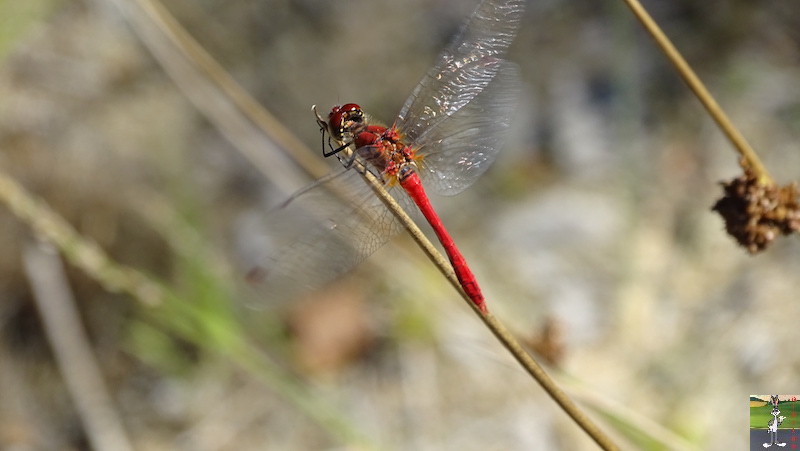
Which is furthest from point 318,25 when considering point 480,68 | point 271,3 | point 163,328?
point 480,68

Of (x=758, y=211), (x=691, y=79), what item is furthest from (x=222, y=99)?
(x=758, y=211)

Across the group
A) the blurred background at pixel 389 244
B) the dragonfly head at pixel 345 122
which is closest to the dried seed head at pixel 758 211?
the dragonfly head at pixel 345 122

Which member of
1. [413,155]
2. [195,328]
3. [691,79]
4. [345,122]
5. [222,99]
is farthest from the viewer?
[222,99]

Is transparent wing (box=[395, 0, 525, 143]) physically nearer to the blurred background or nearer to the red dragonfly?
the red dragonfly

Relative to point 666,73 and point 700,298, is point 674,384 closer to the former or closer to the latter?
point 700,298

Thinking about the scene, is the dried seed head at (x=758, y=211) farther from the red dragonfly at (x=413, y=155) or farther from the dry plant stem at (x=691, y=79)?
the red dragonfly at (x=413, y=155)

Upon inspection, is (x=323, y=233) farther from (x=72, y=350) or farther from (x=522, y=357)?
(x=72, y=350)
